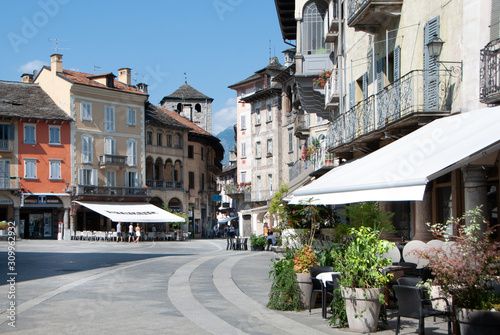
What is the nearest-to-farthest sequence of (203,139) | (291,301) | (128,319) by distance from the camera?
(128,319)
(291,301)
(203,139)

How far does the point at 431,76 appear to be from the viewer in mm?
14398

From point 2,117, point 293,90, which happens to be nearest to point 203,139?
point 293,90

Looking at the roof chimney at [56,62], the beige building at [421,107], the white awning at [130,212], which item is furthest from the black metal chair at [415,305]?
the roof chimney at [56,62]

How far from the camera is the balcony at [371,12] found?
1669 centimetres

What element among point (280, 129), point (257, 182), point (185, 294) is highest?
point (280, 129)

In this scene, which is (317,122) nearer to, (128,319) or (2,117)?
(2,117)

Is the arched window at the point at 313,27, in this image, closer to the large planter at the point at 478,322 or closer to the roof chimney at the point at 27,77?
the large planter at the point at 478,322

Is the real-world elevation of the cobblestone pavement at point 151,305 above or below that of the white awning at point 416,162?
below

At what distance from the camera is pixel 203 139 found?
71938mm

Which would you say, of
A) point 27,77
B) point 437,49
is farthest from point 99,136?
point 437,49

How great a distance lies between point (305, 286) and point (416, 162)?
2.97 meters

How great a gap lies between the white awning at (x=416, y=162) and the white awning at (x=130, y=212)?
39.0 m

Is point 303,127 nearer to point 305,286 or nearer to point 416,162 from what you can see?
point 305,286

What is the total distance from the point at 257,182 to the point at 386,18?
44262 millimetres
